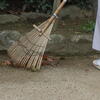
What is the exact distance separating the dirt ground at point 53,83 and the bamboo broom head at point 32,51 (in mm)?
92

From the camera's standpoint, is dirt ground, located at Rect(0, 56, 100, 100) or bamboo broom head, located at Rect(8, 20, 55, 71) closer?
dirt ground, located at Rect(0, 56, 100, 100)

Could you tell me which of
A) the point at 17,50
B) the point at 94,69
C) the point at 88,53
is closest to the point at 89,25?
the point at 88,53

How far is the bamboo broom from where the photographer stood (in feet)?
14.3

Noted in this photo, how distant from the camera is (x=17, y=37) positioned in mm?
4773

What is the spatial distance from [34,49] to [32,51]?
0.11 ft

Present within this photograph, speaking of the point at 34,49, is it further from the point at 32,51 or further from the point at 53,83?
the point at 53,83

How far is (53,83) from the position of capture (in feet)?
13.3

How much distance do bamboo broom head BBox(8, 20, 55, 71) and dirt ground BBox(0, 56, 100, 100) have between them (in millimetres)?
92

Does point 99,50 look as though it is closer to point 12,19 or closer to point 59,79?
point 59,79

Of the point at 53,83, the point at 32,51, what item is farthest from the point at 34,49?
the point at 53,83

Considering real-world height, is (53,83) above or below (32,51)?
below

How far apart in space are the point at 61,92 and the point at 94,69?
0.87 meters

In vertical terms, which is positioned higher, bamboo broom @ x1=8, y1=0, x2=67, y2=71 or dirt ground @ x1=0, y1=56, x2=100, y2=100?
bamboo broom @ x1=8, y1=0, x2=67, y2=71

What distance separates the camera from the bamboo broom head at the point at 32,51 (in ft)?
14.3
